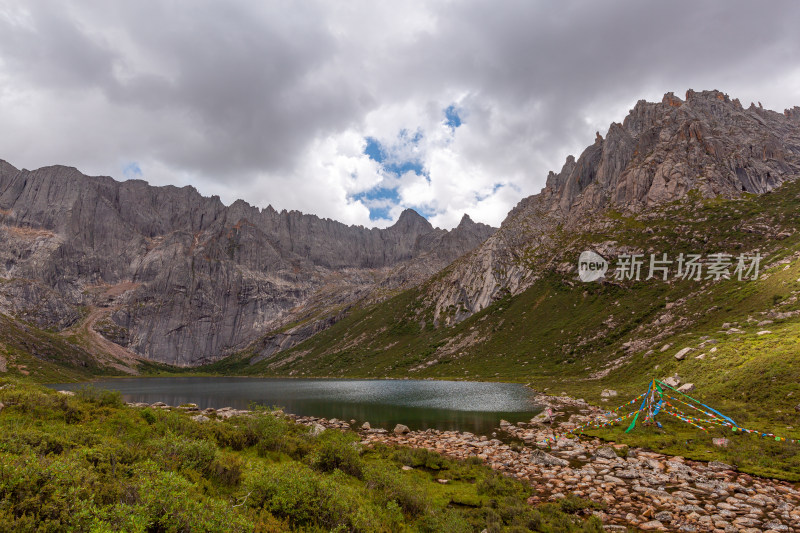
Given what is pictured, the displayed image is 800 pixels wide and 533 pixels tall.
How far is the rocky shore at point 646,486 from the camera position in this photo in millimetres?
16469

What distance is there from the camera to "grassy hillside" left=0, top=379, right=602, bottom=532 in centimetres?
866

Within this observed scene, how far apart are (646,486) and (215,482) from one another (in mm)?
23746

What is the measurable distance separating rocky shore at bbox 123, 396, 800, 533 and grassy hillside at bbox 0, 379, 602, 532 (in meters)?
2.22

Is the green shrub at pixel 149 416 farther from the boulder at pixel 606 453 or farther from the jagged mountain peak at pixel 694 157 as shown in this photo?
the jagged mountain peak at pixel 694 157

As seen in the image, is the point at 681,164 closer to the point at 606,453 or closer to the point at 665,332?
the point at 665,332

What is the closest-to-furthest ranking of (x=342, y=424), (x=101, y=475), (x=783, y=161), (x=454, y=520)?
(x=101, y=475)
(x=454, y=520)
(x=342, y=424)
(x=783, y=161)

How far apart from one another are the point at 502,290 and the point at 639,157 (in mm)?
99110

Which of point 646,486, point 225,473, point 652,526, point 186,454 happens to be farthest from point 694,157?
point 186,454

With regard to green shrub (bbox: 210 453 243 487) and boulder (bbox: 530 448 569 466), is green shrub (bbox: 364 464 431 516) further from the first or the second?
boulder (bbox: 530 448 569 466)

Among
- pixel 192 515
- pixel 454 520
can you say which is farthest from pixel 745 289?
pixel 192 515

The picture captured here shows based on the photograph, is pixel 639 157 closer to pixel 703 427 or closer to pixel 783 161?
pixel 783 161

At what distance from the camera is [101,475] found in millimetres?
11492

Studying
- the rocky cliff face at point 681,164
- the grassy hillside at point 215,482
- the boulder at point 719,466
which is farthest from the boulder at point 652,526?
the rocky cliff face at point 681,164

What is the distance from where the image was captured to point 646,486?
824 inches
